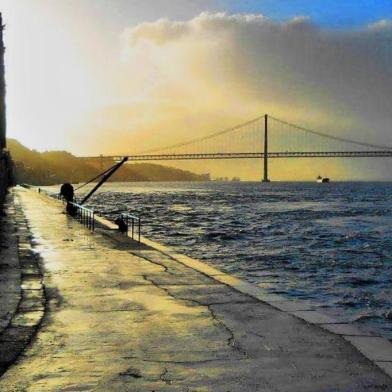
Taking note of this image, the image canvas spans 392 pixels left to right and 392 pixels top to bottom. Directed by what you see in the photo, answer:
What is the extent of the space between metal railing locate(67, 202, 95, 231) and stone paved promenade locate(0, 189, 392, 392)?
11.4 metres

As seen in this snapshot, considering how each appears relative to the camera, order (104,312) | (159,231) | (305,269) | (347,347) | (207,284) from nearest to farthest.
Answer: (347,347) → (104,312) → (207,284) → (305,269) → (159,231)

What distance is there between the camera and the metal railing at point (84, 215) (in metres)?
22.3

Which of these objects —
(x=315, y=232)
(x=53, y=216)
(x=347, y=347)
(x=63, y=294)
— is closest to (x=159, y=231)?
(x=53, y=216)

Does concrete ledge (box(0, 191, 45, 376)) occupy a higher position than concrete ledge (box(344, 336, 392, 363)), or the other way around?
concrete ledge (box(344, 336, 392, 363))

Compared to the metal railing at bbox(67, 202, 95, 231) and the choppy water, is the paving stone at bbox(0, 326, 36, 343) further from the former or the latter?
the metal railing at bbox(67, 202, 95, 231)

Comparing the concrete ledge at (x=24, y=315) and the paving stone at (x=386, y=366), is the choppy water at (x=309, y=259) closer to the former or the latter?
the paving stone at (x=386, y=366)

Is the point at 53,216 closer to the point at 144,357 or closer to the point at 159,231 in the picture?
the point at 159,231

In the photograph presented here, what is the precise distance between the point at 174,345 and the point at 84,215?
20784 millimetres

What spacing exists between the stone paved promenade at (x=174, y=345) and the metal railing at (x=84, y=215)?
11403mm

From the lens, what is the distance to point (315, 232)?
112ft

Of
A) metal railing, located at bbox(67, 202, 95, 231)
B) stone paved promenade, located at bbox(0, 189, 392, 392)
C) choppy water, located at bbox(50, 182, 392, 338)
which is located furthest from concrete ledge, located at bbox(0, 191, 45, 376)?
metal railing, located at bbox(67, 202, 95, 231)

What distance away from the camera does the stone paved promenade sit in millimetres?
5293

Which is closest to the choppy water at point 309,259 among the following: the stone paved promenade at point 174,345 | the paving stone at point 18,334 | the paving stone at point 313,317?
the paving stone at point 313,317

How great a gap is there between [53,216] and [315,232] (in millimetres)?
15145
